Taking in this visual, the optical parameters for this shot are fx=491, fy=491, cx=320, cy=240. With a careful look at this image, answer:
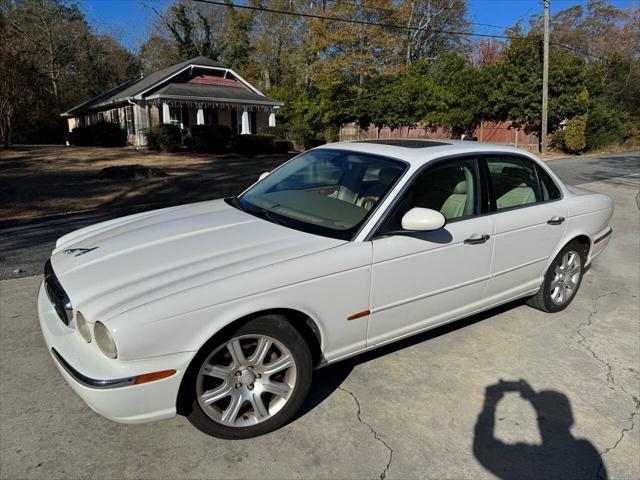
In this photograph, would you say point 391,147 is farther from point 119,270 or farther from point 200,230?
point 119,270

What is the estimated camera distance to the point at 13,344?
145 inches

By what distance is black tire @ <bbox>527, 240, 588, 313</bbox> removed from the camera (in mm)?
4310

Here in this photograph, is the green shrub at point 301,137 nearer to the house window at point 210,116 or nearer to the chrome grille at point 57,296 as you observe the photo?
the house window at point 210,116

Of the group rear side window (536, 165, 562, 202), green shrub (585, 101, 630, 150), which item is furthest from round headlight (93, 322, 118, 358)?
green shrub (585, 101, 630, 150)

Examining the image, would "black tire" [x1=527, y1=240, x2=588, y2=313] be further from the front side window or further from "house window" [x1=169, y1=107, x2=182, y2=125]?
"house window" [x1=169, y1=107, x2=182, y2=125]

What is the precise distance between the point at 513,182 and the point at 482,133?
27921 millimetres

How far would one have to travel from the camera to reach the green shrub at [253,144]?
23.6 m

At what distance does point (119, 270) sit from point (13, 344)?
67.1 inches

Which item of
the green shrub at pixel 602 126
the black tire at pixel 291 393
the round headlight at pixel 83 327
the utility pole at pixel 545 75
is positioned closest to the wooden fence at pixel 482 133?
the utility pole at pixel 545 75

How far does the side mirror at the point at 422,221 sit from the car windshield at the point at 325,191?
0.27 m

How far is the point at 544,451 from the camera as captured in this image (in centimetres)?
268

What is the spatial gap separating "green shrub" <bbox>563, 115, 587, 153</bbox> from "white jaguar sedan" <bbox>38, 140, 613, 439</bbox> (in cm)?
2360

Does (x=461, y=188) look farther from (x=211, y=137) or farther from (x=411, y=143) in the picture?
(x=211, y=137)

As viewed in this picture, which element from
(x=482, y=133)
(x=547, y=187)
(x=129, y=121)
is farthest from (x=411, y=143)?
(x=129, y=121)
